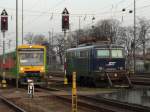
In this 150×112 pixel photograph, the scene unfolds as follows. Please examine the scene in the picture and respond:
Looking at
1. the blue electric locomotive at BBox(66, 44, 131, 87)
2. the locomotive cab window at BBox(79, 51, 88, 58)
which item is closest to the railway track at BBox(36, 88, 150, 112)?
the blue electric locomotive at BBox(66, 44, 131, 87)

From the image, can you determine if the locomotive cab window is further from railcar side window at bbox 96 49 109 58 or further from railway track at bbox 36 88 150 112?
railway track at bbox 36 88 150 112

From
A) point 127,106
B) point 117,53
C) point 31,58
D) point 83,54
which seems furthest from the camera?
point 31,58

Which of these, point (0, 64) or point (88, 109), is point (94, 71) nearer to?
point (88, 109)

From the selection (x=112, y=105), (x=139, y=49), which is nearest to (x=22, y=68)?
(x=112, y=105)

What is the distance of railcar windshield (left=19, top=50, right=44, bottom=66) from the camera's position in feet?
123

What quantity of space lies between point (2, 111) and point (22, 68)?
17120 millimetres

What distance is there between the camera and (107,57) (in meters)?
34.3

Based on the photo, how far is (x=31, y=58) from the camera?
123ft

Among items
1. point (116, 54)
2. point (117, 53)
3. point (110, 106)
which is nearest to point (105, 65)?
point (116, 54)

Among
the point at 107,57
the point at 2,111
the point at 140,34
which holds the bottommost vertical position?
the point at 2,111

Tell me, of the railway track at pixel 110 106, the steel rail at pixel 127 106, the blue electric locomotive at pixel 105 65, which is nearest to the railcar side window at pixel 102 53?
the blue electric locomotive at pixel 105 65

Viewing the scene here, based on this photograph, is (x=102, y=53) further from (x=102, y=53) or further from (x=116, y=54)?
(x=116, y=54)

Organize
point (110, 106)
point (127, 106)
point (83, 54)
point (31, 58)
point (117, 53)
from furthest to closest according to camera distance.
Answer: point (31, 58) < point (83, 54) < point (117, 53) < point (110, 106) < point (127, 106)

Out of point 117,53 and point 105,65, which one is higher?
point 117,53
